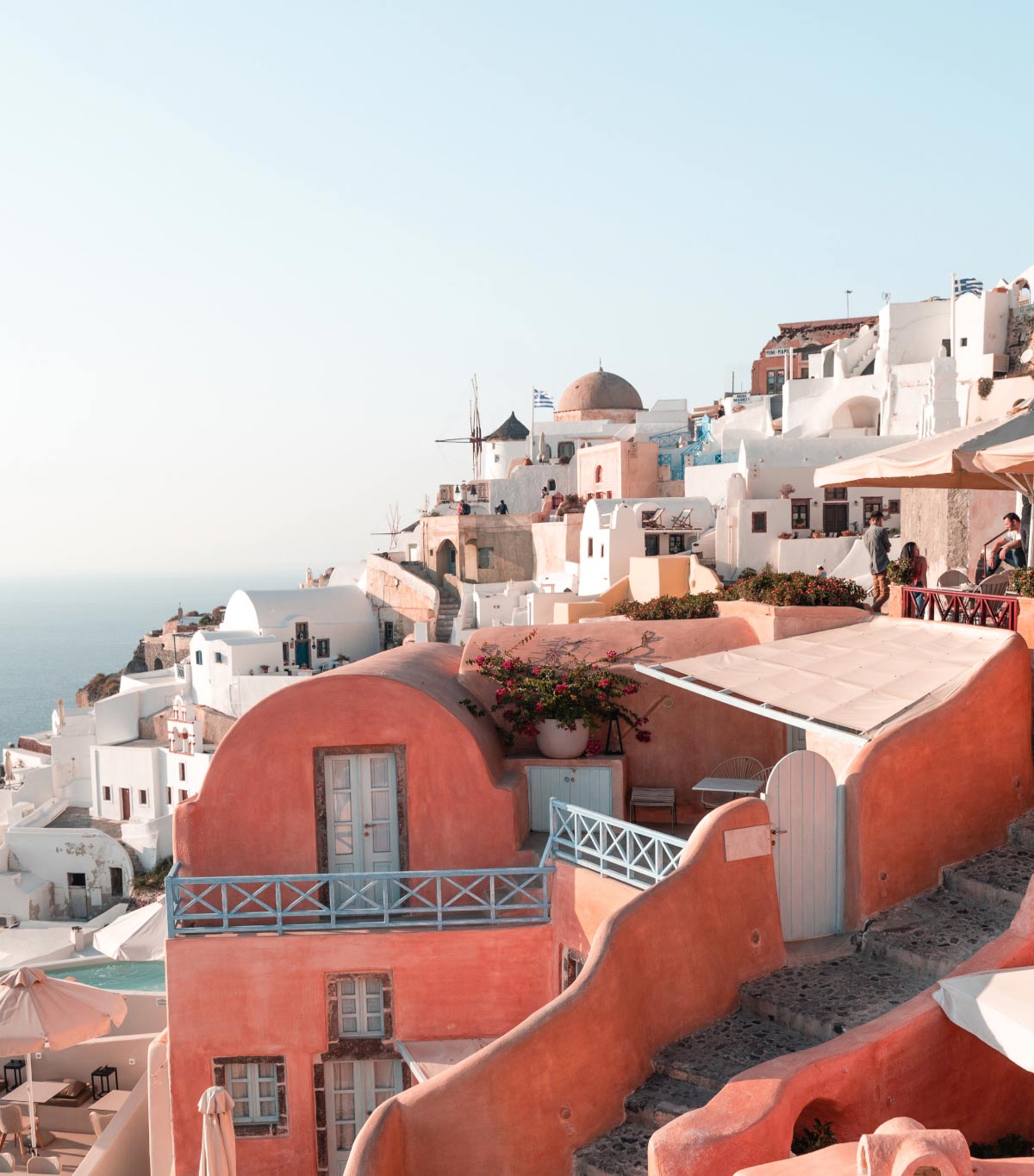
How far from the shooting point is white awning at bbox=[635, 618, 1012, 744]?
10.1 metres

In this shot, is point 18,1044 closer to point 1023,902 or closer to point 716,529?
point 1023,902

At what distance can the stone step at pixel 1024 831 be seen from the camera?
9945 millimetres

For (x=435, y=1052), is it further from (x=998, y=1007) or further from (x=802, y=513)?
(x=802, y=513)

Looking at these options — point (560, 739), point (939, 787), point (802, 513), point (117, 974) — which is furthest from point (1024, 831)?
point (802, 513)

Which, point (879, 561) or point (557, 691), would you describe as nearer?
point (557, 691)

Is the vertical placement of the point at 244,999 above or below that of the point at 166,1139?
above

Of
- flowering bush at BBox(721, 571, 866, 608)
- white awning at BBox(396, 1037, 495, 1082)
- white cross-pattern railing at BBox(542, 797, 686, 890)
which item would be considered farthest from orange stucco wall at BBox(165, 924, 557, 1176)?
flowering bush at BBox(721, 571, 866, 608)

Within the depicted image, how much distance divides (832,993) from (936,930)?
1.15 meters

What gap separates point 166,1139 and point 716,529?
27835mm

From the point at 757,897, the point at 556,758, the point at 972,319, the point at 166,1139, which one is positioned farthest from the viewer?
the point at 972,319

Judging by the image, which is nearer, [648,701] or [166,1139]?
[166,1139]

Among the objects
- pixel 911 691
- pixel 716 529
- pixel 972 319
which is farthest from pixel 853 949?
pixel 972 319

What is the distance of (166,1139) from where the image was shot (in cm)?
1170

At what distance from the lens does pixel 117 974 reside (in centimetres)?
2259
